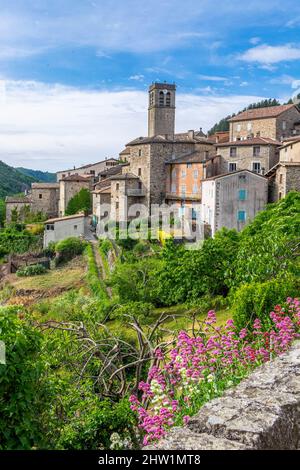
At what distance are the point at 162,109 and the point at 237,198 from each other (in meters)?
34.9

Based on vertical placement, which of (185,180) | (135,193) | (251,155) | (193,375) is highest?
(251,155)

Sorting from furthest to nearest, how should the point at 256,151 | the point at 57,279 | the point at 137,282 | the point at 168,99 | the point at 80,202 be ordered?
the point at 168,99
the point at 80,202
the point at 256,151
the point at 57,279
the point at 137,282

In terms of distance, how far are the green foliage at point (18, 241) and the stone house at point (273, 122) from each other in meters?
27.1

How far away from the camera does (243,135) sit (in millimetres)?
59156

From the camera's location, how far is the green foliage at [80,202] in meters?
61.8

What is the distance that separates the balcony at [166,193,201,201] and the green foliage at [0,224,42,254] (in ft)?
49.9

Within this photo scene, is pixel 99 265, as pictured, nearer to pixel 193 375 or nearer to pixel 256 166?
pixel 256 166

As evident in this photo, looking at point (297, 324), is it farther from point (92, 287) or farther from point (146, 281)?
point (92, 287)

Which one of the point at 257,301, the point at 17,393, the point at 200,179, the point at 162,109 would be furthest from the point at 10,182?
the point at 17,393

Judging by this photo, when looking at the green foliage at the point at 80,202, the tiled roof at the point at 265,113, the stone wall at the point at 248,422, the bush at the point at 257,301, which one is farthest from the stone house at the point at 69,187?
the stone wall at the point at 248,422

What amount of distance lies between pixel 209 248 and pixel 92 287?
37.9ft

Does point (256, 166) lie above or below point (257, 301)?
above

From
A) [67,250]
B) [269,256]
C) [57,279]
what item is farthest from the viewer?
A: [67,250]

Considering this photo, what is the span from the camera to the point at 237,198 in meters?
40.4
